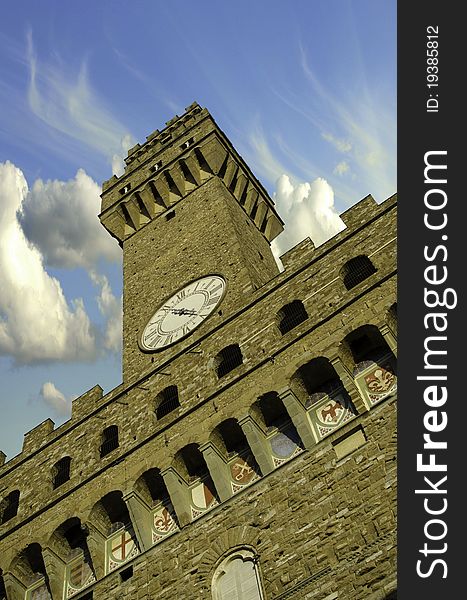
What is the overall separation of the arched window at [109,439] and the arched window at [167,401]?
3.51 feet

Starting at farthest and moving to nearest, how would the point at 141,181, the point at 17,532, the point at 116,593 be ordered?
the point at 141,181 < the point at 17,532 < the point at 116,593

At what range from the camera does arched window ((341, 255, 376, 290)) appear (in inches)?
536

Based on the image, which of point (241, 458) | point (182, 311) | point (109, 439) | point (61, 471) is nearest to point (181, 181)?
point (182, 311)

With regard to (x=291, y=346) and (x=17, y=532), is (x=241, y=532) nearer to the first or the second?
(x=291, y=346)

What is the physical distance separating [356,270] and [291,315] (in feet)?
5.08

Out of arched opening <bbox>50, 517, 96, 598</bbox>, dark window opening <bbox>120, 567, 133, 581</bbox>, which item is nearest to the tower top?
arched opening <bbox>50, 517, 96, 598</bbox>

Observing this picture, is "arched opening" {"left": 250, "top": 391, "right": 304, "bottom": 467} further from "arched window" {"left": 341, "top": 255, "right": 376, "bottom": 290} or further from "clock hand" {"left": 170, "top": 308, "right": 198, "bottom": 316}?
"clock hand" {"left": 170, "top": 308, "right": 198, "bottom": 316}

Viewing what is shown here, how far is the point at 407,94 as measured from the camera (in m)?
9.74

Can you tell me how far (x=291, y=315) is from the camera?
1408 cm

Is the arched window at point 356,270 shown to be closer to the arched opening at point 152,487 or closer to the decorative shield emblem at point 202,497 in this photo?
the decorative shield emblem at point 202,497

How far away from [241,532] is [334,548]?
1.73 meters

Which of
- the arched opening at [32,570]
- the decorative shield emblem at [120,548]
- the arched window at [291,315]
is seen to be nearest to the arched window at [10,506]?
the arched opening at [32,570]

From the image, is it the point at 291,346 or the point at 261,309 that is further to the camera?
the point at 261,309

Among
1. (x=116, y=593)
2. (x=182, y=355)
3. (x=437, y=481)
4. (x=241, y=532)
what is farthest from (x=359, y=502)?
(x=182, y=355)
